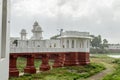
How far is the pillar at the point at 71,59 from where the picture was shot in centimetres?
A: 3453

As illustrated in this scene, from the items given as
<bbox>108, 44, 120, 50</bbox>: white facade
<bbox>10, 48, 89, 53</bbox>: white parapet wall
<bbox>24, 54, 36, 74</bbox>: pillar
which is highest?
<bbox>108, 44, 120, 50</bbox>: white facade

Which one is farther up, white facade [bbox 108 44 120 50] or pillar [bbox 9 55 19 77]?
white facade [bbox 108 44 120 50]

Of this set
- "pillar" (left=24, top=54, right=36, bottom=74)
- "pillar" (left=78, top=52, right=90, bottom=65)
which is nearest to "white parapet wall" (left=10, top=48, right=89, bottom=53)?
"pillar" (left=78, top=52, right=90, bottom=65)

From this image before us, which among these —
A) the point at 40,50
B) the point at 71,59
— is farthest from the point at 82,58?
the point at 40,50

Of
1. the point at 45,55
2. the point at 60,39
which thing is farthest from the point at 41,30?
the point at 45,55

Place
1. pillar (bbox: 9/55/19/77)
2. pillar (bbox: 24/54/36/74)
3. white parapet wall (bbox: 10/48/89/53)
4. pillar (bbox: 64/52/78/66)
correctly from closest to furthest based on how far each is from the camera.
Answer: pillar (bbox: 9/55/19/77)
white parapet wall (bbox: 10/48/89/53)
pillar (bbox: 24/54/36/74)
pillar (bbox: 64/52/78/66)

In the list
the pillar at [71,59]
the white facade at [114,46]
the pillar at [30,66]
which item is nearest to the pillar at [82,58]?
the pillar at [71,59]

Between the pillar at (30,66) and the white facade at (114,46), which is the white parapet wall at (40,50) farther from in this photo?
the white facade at (114,46)

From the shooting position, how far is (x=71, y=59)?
114ft

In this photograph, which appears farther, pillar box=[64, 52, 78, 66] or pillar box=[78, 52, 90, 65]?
pillar box=[78, 52, 90, 65]

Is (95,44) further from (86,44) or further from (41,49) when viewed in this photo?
(41,49)

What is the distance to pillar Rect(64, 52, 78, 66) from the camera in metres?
34.5

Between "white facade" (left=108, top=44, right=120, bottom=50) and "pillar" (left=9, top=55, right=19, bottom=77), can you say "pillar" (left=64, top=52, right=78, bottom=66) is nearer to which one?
"pillar" (left=9, top=55, right=19, bottom=77)

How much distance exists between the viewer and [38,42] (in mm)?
36125
